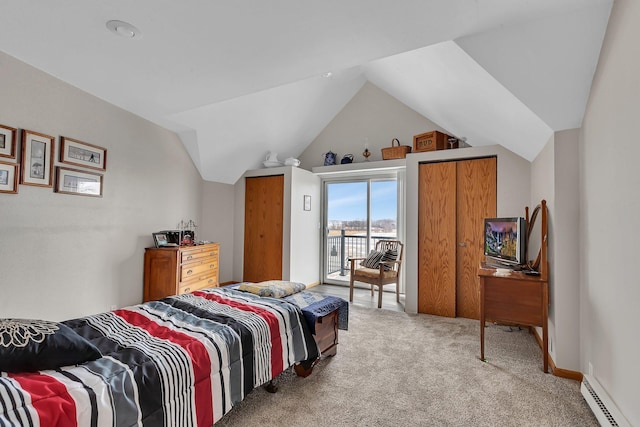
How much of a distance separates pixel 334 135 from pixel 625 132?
13.9ft

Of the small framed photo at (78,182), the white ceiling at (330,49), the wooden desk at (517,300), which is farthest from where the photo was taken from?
the small framed photo at (78,182)

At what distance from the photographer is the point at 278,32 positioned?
2006mm

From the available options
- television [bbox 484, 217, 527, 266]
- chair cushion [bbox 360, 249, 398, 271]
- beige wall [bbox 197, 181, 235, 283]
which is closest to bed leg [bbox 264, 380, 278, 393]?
television [bbox 484, 217, 527, 266]

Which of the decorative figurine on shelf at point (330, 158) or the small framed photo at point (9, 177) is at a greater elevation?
the decorative figurine on shelf at point (330, 158)

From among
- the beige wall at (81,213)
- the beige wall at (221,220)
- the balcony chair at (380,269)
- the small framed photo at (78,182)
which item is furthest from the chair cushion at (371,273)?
the small framed photo at (78,182)

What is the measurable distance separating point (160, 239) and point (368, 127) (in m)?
3.54

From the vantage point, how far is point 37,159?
8.79 feet

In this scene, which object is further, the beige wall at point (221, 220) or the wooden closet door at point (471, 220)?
the beige wall at point (221, 220)

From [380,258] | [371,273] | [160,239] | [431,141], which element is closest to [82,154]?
[160,239]

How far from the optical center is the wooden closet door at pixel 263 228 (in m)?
4.96

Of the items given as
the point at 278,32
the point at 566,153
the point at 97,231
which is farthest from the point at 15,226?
the point at 566,153

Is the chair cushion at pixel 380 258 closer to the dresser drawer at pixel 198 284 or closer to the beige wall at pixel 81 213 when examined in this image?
the dresser drawer at pixel 198 284

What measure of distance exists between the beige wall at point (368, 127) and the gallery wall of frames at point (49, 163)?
3303mm

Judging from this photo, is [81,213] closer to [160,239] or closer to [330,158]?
[160,239]
